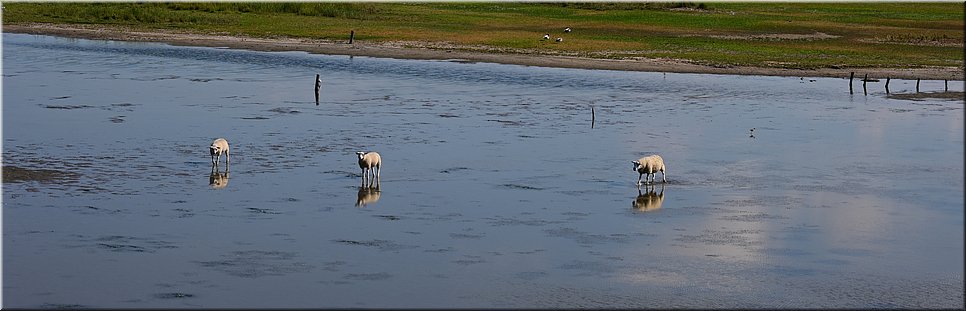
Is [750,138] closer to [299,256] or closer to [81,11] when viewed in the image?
[299,256]

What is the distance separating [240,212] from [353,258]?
4331mm

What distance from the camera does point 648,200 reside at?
27.1 metres

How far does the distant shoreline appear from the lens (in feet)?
204

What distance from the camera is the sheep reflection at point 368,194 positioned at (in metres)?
26.3

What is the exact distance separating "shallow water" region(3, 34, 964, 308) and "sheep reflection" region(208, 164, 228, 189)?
135 millimetres

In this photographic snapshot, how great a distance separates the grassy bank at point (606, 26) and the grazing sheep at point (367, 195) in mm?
39544

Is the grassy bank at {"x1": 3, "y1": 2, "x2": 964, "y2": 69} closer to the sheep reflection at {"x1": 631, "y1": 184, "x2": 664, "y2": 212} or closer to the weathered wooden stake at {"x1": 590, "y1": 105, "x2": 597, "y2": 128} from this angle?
the weathered wooden stake at {"x1": 590, "y1": 105, "x2": 597, "y2": 128}

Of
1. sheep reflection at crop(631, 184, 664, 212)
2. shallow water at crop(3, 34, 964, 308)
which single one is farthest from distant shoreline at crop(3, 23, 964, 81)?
sheep reflection at crop(631, 184, 664, 212)

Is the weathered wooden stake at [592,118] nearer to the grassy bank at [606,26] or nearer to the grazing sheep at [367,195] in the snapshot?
the grazing sheep at [367,195]

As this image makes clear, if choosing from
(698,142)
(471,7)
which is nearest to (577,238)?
(698,142)

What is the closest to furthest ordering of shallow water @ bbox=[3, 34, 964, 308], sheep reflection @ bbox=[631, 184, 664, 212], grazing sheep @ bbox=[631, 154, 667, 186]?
shallow water @ bbox=[3, 34, 964, 308] → sheep reflection @ bbox=[631, 184, 664, 212] → grazing sheep @ bbox=[631, 154, 667, 186]

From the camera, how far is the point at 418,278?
66.3ft

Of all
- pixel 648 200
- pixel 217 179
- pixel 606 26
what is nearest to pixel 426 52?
pixel 606 26

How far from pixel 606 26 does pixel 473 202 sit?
6304 centimetres
